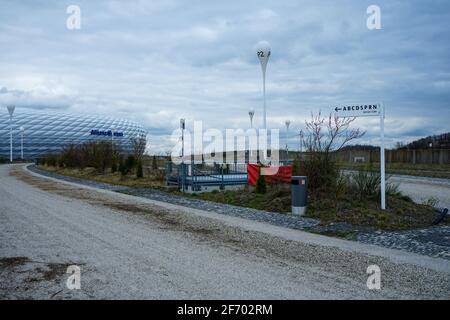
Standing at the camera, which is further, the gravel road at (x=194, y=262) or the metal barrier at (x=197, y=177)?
the metal barrier at (x=197, y=177)

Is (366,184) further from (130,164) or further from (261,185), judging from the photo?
(130,164)

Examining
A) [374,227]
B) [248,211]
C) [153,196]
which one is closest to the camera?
A: [374,227]

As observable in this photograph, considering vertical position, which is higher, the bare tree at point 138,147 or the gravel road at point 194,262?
the bare tree at point 138,147

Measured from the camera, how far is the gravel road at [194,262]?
5.43m

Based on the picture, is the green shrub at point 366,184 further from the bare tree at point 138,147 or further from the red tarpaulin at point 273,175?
the bare tree at point 138,147

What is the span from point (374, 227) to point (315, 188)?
3.61m

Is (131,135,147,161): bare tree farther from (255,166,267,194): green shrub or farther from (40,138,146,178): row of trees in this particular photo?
(255,166,267,194): green shrub

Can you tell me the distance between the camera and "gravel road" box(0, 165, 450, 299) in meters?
5.43

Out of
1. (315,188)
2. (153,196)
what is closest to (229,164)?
(153,196)

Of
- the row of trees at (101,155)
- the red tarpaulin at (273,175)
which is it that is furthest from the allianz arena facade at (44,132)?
the red tarpaulin at (273,175)

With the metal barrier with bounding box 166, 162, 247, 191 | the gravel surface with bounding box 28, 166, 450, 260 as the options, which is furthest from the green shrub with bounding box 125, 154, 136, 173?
the gravel surface with bounding box 28, 166, 450, 260
